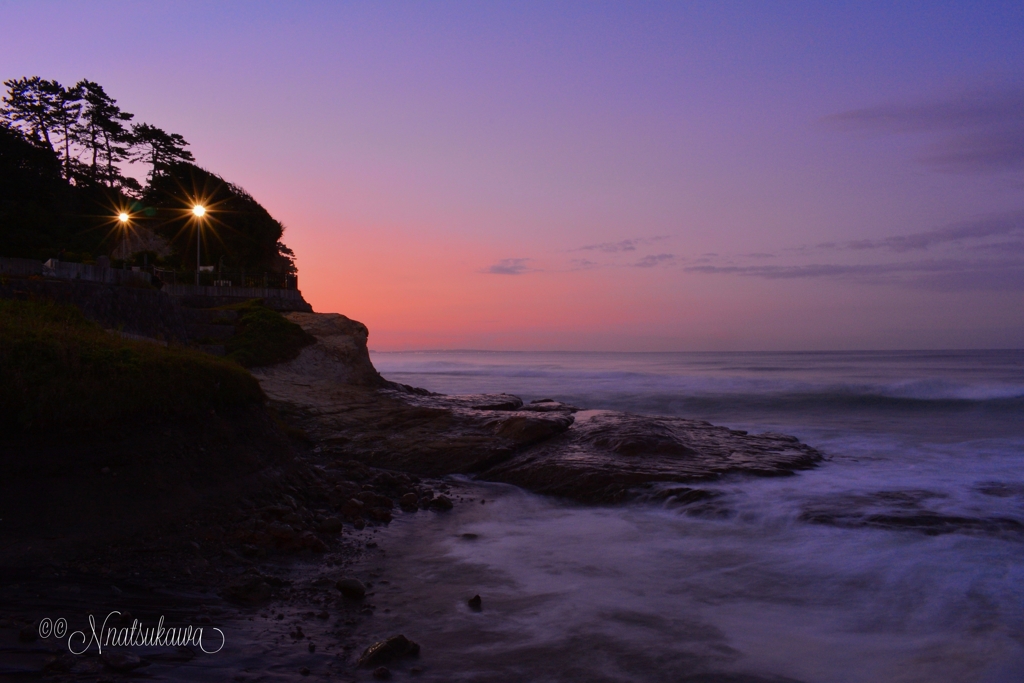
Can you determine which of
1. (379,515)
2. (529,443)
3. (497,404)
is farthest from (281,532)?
(497,404)

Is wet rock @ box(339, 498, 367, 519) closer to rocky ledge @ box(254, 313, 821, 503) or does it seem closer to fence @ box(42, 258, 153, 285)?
rocky ledge @ box(254, 313, 821, 503)

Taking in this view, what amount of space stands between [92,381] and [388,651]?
5.44m

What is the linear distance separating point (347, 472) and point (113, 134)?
67.9 m

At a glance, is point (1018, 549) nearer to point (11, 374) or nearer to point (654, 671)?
point (654, 671)

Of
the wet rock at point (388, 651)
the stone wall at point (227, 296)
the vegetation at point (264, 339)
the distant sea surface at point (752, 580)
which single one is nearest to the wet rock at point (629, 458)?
the distant sea surface at point (752, 580)

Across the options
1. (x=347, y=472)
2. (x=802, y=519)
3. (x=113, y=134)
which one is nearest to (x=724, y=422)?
(x=802, y=519)

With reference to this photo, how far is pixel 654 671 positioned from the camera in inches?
219

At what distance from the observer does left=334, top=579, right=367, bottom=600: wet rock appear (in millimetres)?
6426

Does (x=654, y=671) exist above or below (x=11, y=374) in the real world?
below

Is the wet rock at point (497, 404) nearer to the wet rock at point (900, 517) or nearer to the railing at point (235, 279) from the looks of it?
the wet rock at point (900, 517)

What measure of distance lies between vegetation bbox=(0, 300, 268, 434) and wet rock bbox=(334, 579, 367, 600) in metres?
3.76

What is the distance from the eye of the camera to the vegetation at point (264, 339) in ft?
61.0

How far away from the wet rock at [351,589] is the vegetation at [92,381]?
376 centimetres

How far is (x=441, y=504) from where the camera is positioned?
10289mm
